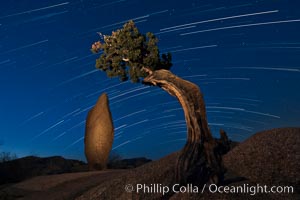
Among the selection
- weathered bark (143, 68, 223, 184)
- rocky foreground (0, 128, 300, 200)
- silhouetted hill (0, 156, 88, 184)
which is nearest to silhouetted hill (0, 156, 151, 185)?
silhouetted hill (0, 156, 88, 184)

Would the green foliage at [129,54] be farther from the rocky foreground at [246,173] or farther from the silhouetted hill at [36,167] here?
the silhouetted hill at [36,167]

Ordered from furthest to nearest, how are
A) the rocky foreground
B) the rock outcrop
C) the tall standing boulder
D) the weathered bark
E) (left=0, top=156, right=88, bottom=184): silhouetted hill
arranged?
1. (left=0, top=156, right=88, bottom=184): silhouetted hill
2. the tall standing boulder
3. the rock outcrop
4. the rocky foreground
5. the weathered bark

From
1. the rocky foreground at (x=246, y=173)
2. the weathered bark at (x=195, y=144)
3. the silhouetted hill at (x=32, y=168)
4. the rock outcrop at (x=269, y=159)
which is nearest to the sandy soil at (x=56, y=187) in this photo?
the rocky foreground at (x=246, y=173)

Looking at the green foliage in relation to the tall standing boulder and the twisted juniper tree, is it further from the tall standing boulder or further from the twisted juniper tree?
the tall standing boulder

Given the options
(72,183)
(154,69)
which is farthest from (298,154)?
(72,183)

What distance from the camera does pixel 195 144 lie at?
32.0 ft

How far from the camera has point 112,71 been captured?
11242mm

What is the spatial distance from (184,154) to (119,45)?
4138 mm

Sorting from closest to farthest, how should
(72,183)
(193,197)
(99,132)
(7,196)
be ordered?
(193,197) → (7,196) → (72,183) → (99,132)

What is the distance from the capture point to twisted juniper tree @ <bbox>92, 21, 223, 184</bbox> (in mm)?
9602

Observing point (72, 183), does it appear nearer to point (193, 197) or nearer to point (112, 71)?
point (112, 71)

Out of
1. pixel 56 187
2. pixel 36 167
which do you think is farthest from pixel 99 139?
pixel 36 167

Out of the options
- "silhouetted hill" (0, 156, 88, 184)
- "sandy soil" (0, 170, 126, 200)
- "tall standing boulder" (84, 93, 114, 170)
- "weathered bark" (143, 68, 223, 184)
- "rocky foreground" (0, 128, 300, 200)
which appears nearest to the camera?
"weathered bark" (143, 68, 223, 184)

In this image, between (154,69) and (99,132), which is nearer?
(154,69)
